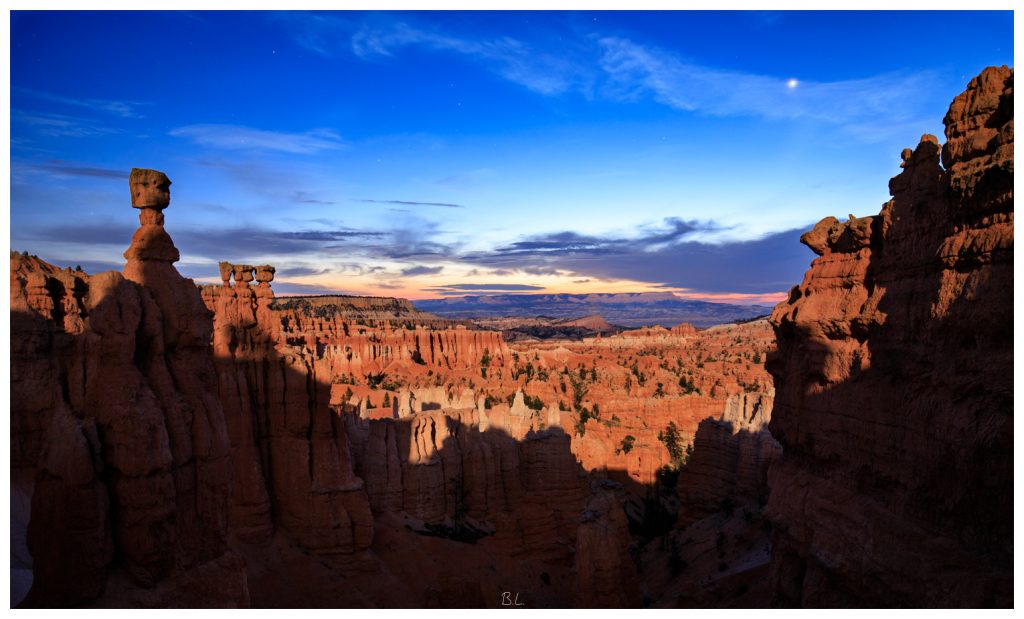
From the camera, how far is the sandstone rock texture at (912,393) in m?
8.55

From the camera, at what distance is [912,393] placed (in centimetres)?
1035

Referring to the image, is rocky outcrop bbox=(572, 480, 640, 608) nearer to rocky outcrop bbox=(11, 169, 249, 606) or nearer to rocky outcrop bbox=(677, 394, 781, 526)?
rocky outcrop bbox=(11, 169, 249, 606)

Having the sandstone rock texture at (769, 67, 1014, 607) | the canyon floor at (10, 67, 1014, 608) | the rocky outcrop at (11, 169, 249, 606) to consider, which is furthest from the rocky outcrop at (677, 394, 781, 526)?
the rocky outcrop at (11, 169, 249, 606)

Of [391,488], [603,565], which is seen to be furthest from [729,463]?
[391,488]

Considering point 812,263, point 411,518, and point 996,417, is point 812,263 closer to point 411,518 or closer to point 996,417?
point 996,417

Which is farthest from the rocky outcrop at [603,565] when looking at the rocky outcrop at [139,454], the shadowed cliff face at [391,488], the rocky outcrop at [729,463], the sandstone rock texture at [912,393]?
the rocky outcrop at [729,463]

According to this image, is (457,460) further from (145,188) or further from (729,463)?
(145,188)

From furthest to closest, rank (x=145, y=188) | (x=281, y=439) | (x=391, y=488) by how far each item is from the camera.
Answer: (x=391, y=488) → (x=281, y=439) → (x=145, y=188)

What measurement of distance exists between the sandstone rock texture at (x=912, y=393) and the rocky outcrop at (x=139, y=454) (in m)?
10.1

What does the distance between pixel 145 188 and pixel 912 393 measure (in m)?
12.9

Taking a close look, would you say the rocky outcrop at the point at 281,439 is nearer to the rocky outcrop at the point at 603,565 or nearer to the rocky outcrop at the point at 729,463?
the rocky outcrop at the point at 603,565

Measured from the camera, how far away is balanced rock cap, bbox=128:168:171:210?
467 inches

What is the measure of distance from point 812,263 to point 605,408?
35.5m

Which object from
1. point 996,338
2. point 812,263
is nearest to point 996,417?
point 996,338
